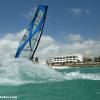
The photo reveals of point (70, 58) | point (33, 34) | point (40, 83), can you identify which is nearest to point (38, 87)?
point (40, 83)

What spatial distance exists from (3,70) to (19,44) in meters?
3.33

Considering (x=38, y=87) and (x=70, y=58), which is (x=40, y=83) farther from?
(x=70, y=58)

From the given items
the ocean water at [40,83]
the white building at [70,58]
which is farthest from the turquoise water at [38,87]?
the white building at [70,58]

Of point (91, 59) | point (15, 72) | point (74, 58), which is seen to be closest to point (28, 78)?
point (15, 72)

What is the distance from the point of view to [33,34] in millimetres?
22641

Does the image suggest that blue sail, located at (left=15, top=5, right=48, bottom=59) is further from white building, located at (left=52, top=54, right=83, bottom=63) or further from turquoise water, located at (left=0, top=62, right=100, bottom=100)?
white building, located at (left=52, top=54, right=83, bottom=63)

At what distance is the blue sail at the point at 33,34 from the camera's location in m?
21.9

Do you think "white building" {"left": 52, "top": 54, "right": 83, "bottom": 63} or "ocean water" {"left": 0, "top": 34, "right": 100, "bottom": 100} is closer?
"ocean water" {"left": 0, "top": 34, "right": 100, "bottom": 100}

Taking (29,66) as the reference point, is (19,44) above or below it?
above

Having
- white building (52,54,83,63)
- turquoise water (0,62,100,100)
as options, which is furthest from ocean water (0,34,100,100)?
white building (52,54,83,63)

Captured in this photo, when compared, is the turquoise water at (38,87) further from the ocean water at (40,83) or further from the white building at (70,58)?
the white building at (70,58)

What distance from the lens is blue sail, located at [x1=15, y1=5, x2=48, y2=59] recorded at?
21922 millimetres

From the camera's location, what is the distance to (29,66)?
20.8m

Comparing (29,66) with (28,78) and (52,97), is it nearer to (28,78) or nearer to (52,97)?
(28,78)
